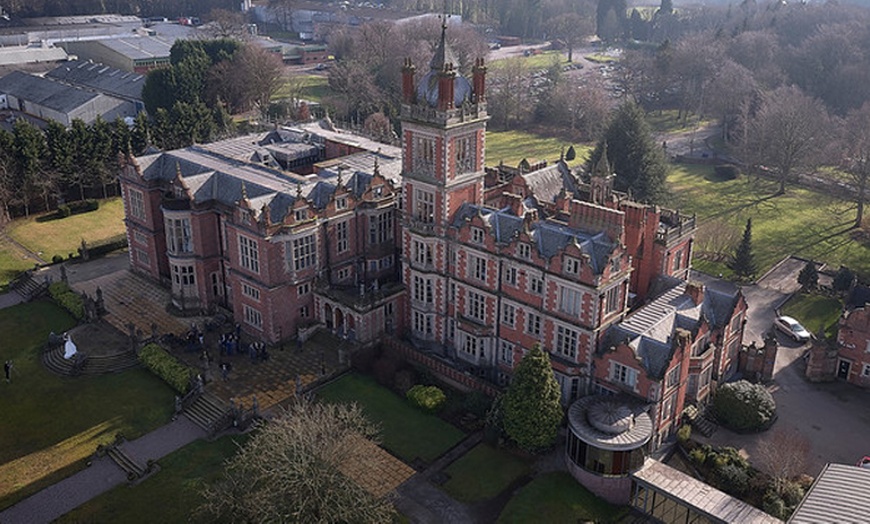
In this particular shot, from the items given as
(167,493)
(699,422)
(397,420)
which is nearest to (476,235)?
(397,420)

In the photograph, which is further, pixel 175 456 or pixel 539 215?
pixel 539 215

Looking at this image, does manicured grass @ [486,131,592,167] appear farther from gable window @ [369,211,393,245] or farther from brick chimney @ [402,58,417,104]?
brick chimney @ [402,58,417,104]

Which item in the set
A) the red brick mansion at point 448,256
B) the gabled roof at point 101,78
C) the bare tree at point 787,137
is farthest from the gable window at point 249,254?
the gabled roof at point 101,78

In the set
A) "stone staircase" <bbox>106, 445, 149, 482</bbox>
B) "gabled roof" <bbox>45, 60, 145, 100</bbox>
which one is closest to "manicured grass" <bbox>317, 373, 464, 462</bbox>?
"stone staircase" <bbox>106, 445, 149, 482</bbox>

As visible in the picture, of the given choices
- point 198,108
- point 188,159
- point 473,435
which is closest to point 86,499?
point 473,435

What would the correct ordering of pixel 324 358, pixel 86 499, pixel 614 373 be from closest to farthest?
pixel 86 499 < pixel 614 373 < pixel 324 358

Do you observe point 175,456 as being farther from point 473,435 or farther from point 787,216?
point 787,216
